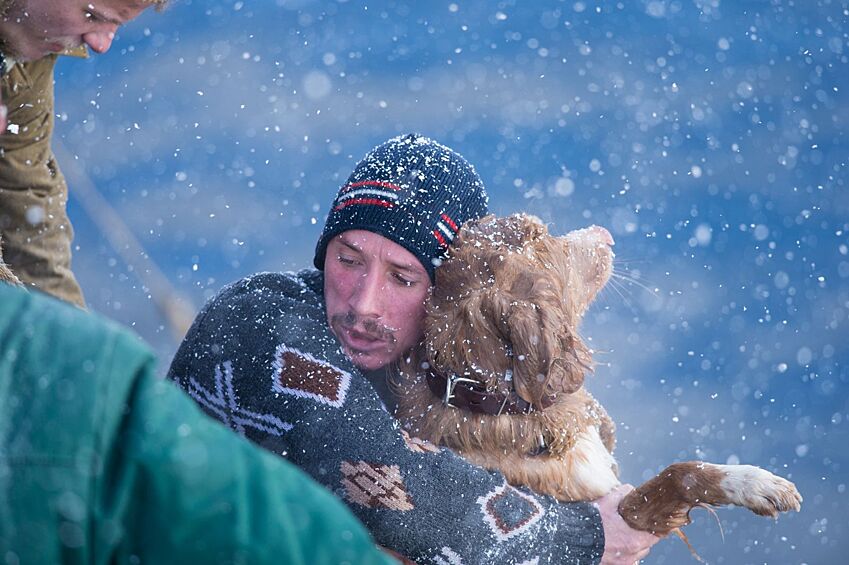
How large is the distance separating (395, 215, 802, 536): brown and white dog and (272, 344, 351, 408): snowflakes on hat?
0.38 metres

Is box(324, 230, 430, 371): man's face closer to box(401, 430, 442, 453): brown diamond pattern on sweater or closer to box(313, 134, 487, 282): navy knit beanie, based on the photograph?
box(313, 134, 487, 282): navy knit beanie

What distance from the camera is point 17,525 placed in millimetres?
776

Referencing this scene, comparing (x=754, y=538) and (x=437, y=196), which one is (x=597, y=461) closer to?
(x=437, y=196)

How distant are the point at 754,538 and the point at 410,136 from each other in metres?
5.23

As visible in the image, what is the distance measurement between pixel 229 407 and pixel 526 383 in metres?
0.98

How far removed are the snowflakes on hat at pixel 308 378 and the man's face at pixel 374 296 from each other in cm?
23

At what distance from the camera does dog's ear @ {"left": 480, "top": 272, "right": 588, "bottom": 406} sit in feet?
8.96

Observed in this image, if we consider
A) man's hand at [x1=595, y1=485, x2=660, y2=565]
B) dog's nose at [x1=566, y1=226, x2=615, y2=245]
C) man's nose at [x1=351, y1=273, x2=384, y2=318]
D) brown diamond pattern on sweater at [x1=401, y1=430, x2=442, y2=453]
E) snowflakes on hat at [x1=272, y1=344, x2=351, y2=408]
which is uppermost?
dog's nose at [x1=566, y1=226, x2=615, y2=245]

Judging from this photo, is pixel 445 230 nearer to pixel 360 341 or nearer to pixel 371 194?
pixel 371 194

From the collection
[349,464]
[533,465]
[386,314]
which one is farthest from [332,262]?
[533,465]

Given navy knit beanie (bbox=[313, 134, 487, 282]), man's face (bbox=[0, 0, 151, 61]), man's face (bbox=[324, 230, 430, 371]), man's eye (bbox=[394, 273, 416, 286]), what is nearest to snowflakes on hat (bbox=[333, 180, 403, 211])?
navy knit beanie (bbox=[313, 134, 487, 282])

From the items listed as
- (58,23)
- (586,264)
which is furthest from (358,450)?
(58,23)

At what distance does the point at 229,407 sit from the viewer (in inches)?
110

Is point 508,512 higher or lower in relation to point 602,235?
lower
